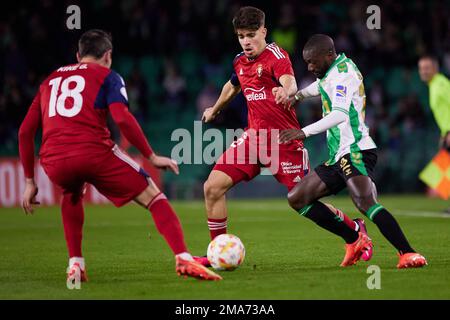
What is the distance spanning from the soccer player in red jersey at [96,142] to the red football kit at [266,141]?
1.58m

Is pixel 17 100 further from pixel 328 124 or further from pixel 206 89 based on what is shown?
pixel 328 124

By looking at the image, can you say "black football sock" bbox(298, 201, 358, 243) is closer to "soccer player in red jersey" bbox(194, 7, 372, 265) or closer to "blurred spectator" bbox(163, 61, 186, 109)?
"soccer player in red jersey" bbox(194, 7, 372, 265)

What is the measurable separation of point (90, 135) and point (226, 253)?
64.8 inches

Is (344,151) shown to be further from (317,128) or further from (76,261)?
(76,261)

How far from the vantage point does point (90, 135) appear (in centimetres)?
687

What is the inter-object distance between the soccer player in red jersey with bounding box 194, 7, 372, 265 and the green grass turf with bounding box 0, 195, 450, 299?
71cm

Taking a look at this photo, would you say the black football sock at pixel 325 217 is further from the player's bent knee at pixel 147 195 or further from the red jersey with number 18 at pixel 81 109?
the red jersey with number 18 at pixel 81 109

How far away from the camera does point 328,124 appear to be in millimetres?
7445

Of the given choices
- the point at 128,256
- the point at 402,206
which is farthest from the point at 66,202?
the point at 402,206

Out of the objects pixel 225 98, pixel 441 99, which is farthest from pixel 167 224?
pixel 441 99

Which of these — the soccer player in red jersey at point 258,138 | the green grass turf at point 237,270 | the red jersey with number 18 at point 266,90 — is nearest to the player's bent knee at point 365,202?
the green grass turf at point 237,270

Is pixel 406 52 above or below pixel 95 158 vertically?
above

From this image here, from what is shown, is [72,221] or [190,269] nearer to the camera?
[190,269]

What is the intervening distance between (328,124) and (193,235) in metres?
4.61
